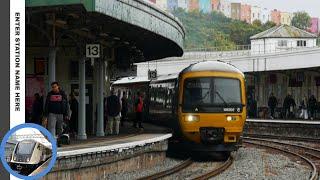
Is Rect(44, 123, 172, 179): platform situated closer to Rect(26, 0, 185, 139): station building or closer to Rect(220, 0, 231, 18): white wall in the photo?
Rect(26, 0, 185, 139): station building

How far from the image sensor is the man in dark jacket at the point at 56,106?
10586 mm

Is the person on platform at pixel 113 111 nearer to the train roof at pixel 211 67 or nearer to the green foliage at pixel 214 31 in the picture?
the train roof at pixel 211 67

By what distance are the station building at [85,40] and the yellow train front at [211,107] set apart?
178 cm

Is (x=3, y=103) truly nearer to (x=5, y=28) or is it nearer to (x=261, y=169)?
(x=5, y=28)

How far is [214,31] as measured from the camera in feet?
378

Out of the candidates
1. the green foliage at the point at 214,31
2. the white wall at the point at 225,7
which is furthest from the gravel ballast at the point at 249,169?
the white wall at the point at 225,7

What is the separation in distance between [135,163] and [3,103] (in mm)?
9176

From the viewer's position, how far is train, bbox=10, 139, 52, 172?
12.3 ft

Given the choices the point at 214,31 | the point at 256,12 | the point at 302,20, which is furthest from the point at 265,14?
the point at 214,31

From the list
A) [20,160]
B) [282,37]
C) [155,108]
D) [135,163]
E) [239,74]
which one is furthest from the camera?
[282,37]

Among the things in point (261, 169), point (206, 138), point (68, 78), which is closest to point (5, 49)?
point (261, 169)

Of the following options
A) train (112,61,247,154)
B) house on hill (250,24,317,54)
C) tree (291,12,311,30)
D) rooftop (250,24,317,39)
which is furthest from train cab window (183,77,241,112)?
tree (291,12,311,30)

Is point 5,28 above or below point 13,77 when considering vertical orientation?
above

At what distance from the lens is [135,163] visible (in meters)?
13.2
